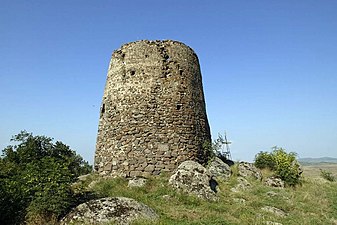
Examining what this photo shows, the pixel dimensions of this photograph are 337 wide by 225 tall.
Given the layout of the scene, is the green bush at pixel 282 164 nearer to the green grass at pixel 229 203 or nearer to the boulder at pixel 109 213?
the green grass at pixel 229 203

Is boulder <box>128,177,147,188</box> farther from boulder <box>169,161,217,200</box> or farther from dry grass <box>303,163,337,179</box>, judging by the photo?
dry grass <box>303,163,337,179</box>

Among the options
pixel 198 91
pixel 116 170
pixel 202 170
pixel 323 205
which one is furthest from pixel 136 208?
pixel 198 91

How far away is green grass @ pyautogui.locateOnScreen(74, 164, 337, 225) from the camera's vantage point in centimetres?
867

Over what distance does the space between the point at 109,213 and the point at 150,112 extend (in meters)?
7.51

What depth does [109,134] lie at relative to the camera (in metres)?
15.3

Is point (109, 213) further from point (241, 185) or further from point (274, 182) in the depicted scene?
point (274, 182)

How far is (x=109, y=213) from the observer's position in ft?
26.1

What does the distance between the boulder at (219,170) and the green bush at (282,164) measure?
11.3 ft

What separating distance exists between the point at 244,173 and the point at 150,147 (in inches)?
225

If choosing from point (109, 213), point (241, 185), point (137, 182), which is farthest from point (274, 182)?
point (109, 213)

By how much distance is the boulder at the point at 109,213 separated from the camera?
7.73 m

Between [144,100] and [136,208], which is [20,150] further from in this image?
[136,208]

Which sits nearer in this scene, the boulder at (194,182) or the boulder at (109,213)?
the boulder at (109,213)

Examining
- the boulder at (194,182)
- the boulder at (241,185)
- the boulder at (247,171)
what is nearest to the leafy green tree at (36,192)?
the boulder at (194,182)
